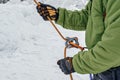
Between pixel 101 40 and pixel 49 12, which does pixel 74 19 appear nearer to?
pixel 49 12

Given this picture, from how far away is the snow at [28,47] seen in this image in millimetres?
6980

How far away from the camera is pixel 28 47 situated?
8969 millimetres

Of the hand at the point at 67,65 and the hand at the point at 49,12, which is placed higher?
the hand at the point at 49,12

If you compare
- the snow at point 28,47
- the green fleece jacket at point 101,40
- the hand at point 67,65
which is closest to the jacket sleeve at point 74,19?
the green fleece jacket at point 101,40

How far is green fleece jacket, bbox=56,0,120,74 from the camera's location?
3.04 m

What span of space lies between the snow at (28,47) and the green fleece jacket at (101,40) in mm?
3125

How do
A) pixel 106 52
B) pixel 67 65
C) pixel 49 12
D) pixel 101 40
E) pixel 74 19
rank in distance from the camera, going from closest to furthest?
pixel 106 52 → pixel 101 40 → pixel 67 65 → pixel 74 19 → pixel 49 12

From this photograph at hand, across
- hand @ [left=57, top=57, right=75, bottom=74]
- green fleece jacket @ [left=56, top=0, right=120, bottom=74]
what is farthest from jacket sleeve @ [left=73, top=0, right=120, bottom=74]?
A: hand @ [left=57, top=57, right=75, bottom=74]

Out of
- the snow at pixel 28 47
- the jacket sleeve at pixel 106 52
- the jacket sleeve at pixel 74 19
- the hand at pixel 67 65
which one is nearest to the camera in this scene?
the jacket sleeve at pixel 106 52

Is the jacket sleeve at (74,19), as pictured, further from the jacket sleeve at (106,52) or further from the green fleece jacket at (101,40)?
the jacket sleeve at (106,52)

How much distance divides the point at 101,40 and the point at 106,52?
0.17 metres

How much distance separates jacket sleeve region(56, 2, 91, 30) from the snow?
7.80 ft

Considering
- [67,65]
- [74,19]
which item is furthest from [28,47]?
[67,65]

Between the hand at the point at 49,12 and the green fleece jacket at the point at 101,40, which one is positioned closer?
the green fleece jacket at the point at 101,40
